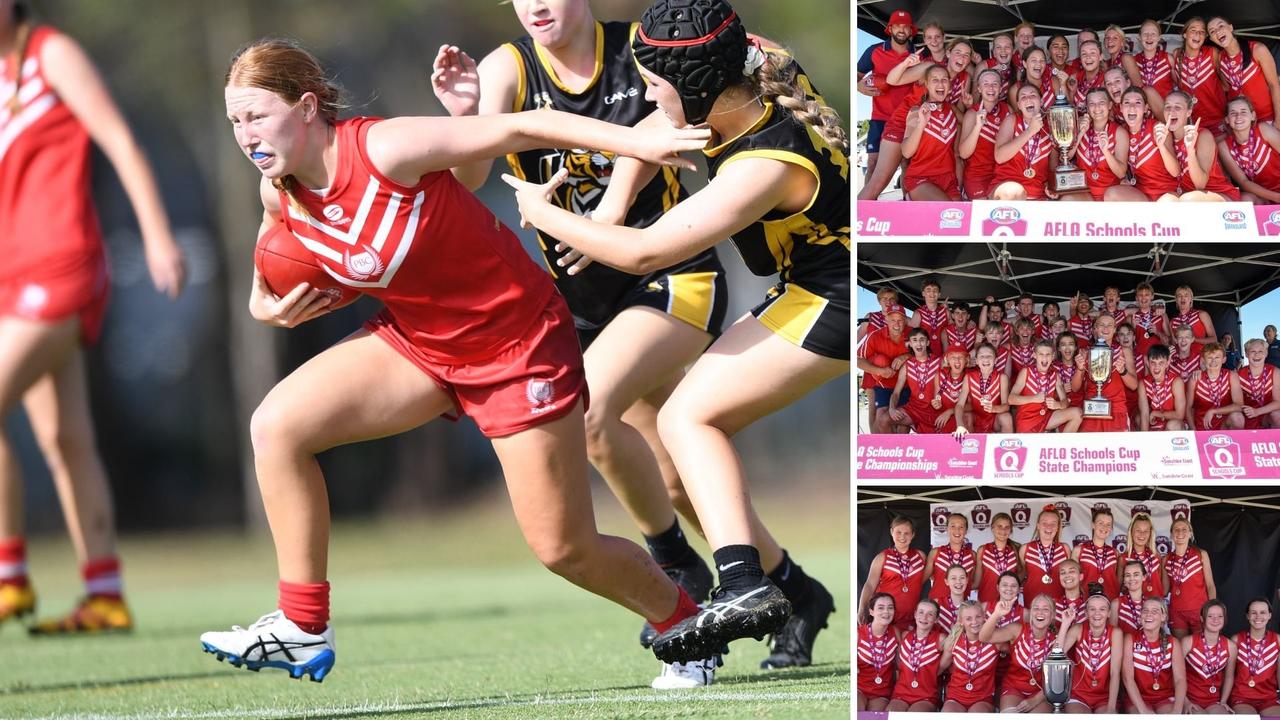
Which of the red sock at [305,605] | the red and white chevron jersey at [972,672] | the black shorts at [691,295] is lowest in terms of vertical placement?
the red and white chevron jersey at [972,672]

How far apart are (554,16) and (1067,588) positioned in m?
2.32

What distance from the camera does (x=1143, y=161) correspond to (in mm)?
4148

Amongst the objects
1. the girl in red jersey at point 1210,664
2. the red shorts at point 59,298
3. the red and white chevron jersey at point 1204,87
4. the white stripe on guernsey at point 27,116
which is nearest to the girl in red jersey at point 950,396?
the girl in red jersey at point 1210,664

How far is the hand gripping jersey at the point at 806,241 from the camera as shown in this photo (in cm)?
392

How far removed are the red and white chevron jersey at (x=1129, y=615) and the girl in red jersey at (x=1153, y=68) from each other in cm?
135

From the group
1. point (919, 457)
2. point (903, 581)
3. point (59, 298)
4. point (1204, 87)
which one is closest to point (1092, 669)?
point (903, 581)

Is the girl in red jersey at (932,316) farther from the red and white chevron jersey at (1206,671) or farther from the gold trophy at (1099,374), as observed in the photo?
the red and white chevron jersey at (1206,671)

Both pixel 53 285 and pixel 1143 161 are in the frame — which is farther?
pixel 53 285

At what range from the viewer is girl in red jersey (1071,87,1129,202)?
4129 millimetres

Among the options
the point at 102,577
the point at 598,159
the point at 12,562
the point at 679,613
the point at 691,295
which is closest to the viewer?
the point at 679,613

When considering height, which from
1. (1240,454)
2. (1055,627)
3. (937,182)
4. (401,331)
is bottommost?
(1055,627)

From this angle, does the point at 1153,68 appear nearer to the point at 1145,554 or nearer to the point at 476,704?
the point at 1145,554

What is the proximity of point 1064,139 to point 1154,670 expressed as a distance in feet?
4.81

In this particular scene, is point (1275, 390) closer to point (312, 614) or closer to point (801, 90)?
point (801, 90)
